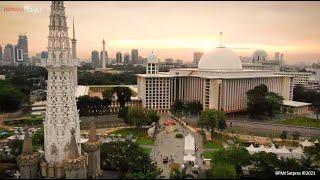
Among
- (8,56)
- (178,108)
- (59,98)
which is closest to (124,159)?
(59,98)

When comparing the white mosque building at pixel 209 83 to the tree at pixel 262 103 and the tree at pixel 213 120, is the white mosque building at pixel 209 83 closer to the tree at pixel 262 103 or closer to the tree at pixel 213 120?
the tree at pixel 262 103

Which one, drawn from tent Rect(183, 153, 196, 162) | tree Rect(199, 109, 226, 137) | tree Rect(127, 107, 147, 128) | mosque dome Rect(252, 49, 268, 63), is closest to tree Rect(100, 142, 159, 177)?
tent Rect(183, 153, 196, 162)

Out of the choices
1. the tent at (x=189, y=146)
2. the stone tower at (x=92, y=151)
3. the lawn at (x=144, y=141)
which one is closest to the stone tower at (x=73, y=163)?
the stone tower at (x=92, y=151)

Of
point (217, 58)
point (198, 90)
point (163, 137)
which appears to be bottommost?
point (163, 137)

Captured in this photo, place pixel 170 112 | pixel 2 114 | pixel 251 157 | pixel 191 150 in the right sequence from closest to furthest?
pixel 251 157 → pixel 191 150 → pixel 2 114 → pixel 170 112

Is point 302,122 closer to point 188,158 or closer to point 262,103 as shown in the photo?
point 262,103

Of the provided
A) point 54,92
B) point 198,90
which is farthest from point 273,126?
point 54,92

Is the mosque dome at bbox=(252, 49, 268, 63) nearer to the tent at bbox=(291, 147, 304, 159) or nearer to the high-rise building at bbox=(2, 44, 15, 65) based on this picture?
the high-rise building at bbox=(2, 44, 15, 65)

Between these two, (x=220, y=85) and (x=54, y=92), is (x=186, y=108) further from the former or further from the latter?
(x=54, y=92)

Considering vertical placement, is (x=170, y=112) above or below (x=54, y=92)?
below

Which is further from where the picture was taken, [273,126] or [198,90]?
[198,90]
